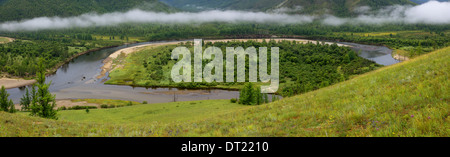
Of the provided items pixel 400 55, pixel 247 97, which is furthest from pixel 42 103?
pixel 400 55

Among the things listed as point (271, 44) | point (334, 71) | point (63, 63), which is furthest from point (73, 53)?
point (334, 71)

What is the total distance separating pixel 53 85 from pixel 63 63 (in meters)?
51.5

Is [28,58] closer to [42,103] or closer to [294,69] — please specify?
[42,103]

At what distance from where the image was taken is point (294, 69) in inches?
4648

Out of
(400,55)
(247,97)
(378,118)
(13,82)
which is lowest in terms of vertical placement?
(247,97)

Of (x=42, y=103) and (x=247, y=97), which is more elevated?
(x=42, y=103)

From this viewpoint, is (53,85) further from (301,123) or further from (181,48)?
(301,123)

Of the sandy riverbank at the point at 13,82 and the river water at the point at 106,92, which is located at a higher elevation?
the sandy riverbank at the point at 13,82

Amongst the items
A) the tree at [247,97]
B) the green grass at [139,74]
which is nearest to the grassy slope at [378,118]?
the tree at [247,97]

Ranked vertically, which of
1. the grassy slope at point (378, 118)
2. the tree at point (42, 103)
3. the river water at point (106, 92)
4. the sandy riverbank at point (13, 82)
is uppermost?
the grassy slope at point (378, 118)

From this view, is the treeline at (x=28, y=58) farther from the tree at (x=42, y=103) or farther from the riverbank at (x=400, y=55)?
the riverbank at (x=400, y=55)

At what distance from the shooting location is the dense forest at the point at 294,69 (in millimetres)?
96375

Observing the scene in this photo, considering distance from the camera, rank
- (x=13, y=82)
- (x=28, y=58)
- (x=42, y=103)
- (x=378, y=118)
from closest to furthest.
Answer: (x=378, y=118), (x=42, y=103), (x=13, y=82), (x=28, y=58)

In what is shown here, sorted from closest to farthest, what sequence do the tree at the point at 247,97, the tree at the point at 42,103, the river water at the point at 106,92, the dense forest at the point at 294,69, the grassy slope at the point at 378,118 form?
1. the grassy slope at the point at 378,118
2. the tree at the point at 42,103
3. the tree at the point at 247,97
4. the river water at the point at 106,92
5. the dense forest at the point at 294,69
